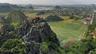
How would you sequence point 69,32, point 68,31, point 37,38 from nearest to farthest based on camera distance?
point 37,38 → point 69,32 → point 68,31

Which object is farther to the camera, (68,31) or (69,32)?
(68,31)

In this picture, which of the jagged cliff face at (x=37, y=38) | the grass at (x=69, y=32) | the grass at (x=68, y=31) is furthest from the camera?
the grass at (x=68, y=31)

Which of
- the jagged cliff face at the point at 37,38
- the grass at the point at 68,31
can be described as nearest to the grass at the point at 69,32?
the grass at the point at 68,31

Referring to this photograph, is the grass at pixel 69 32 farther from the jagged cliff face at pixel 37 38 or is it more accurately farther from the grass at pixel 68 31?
the jagged cliff face at pixel 37 38

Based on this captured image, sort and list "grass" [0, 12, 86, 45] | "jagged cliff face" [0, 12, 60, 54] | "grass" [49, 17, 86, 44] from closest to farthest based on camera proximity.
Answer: "jagged cliff face" [0, 12, 60, 54], "grass" [49, 17, 86, 44], "grass" [0, 12, 86, 45]

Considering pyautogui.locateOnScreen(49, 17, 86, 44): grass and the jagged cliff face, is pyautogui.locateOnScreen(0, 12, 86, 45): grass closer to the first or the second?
pyautogui.locateOnScreen(49, 17, 86, 44): grass

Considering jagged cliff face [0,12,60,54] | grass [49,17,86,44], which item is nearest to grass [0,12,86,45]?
grass [49,17,86,44]

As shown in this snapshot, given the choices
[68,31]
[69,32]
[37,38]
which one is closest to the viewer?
[37,38]

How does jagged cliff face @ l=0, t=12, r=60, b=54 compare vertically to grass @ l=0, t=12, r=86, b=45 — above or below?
above

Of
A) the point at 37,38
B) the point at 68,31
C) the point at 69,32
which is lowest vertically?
the point at 68,31

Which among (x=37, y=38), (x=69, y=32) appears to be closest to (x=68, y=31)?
(x=69, y=32)

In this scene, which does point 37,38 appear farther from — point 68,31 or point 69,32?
point 68,31

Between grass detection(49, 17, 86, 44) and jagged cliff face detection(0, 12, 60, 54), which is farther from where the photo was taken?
grass detection(49, 17, 86, 44)
